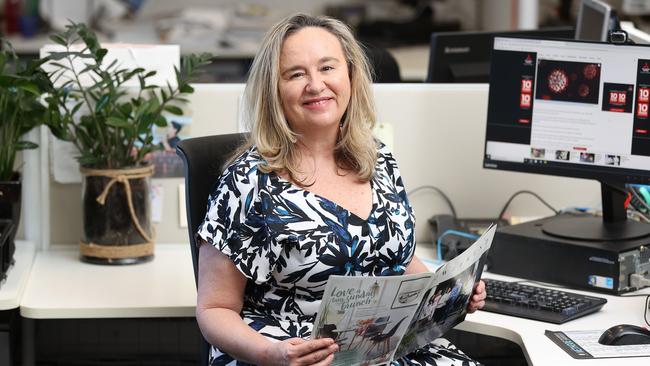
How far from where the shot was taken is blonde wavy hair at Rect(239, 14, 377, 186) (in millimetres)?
1993

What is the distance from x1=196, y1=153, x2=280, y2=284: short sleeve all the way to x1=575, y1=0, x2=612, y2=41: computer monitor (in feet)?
4.53

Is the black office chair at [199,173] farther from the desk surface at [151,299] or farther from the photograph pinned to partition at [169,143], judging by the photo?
the photograph pinned to partition at [169,143]

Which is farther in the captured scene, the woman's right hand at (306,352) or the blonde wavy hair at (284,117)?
the blonde wavy hair at (284,117)

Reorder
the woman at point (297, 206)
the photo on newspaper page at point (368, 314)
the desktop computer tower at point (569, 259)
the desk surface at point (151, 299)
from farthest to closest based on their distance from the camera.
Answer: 1. the desktop computer tower at point (569, 259)
2. the desk surface at point (151, 299)
3. the woman at point (297, 206)
4. the photo on newspaper page at point (368, 314)

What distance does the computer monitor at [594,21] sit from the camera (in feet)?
9.66

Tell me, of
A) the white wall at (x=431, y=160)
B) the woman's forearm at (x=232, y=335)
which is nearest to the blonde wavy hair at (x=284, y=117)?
the woman's forearm at (x=232, y=335)

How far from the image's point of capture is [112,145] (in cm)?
249

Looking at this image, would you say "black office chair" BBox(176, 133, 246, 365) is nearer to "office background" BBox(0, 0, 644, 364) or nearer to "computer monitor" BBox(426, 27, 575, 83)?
"office background" BBox(0, 0, 644, 364)

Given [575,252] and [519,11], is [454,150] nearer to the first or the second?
[575,252]

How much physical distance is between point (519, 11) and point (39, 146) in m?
2.86

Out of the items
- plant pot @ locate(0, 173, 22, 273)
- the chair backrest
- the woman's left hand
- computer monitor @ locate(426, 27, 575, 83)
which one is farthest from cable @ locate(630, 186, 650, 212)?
plant pot @ locate(0, 173, 22, 273)

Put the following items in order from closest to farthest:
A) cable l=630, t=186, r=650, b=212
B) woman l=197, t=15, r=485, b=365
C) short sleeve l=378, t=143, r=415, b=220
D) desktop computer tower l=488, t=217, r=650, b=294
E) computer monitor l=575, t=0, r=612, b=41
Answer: woman l=197, t=15, r=485, b=365 < short sleeve l=378, t=143, r=415, b=220 < desktop computer tower l=488, t=217, r=650, b=294 < cable l=630, t=186, r=650, b=212 < computer monitor l=575, t=0, r=612, b=41

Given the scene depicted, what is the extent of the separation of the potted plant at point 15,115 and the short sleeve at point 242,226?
2.13 ft

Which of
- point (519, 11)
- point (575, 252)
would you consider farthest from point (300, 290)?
point (519, 11)
